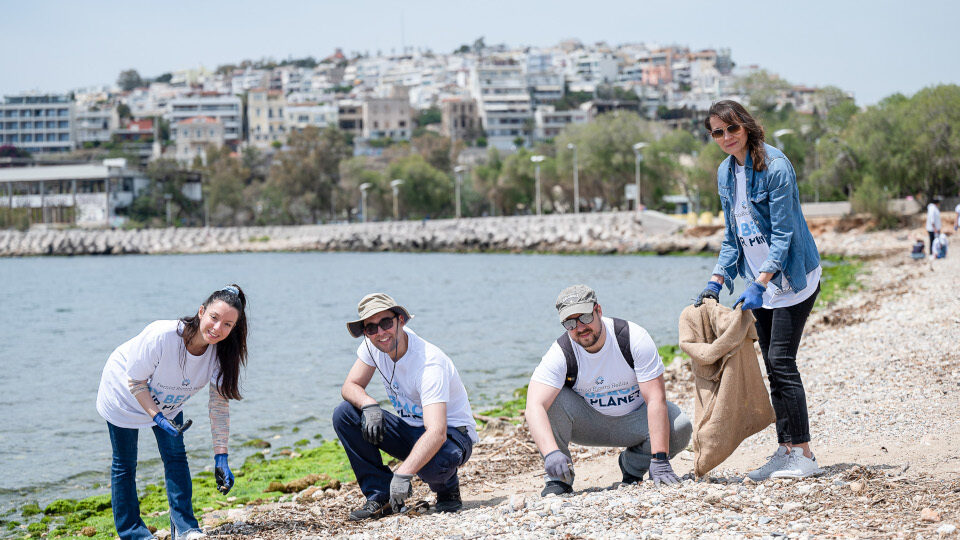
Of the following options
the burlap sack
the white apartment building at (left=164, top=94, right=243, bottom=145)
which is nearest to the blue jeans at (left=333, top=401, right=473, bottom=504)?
the burlap sack

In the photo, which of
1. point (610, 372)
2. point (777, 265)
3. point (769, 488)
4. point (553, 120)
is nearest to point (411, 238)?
point (610, 372)

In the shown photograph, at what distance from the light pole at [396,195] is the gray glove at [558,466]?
81.2m

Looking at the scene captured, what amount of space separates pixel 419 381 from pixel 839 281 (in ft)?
69.7

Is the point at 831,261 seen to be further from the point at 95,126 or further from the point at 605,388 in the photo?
the point at 95,126

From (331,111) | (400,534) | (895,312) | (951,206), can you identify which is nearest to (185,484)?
(400,534)

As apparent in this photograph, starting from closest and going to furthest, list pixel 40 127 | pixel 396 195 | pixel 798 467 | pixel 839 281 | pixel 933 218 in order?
pixel 798 467
pixel 933 218
pixel 839 281
pixel 396 195
pixel 40 127

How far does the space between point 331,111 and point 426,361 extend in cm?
16675

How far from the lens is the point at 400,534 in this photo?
493cm

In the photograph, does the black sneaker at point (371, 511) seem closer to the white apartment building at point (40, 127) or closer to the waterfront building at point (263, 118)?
the waterfront building at point (263, 118)

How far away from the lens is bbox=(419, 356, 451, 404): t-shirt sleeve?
536cm

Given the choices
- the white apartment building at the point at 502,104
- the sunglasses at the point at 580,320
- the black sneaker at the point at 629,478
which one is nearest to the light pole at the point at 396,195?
the white apartment building at the point at 502,104

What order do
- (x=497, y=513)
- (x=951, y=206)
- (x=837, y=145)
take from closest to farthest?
(x=497, y=513) → (x=951, y=206) → (x=837, y=145)

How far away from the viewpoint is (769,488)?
16.2ft

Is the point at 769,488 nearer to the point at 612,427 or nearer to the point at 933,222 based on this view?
the point at 612,427
